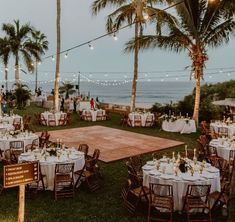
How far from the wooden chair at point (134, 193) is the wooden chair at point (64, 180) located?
1.23 m

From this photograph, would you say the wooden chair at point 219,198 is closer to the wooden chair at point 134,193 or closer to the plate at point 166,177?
the plate at point 166,177

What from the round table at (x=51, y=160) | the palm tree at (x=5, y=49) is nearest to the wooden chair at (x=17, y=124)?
the round table at (x=51, y=160)

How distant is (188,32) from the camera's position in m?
14.5

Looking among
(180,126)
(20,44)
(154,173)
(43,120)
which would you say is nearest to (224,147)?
(154,173)

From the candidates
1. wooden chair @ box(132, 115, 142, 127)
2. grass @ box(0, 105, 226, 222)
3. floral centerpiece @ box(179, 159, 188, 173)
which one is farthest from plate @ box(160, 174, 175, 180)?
wooden chair @ box(132, 115, 142, 127)

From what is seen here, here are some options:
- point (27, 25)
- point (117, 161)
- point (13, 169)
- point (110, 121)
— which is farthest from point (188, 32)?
point (27, 25)

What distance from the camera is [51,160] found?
23.4 ft

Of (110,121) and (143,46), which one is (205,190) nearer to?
(143,46)

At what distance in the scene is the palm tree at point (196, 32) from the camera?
45.1 ft

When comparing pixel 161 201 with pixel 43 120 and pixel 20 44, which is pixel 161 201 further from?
pixel 20 44

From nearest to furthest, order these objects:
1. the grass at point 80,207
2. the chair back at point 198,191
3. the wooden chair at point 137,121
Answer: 1. the chair back at point 198,191
2. the grass at point 80,207
3. the wooden chair at point 137,121

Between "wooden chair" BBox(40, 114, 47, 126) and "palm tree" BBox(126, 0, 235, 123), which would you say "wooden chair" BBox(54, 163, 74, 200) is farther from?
"wooden chair" BBox(40, 114, 47, 126)

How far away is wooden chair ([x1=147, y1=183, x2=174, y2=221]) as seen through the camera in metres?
5.66

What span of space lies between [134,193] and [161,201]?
0.59m
